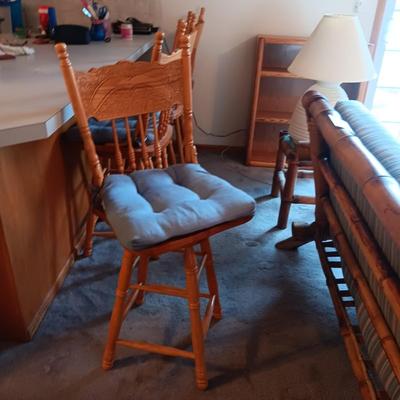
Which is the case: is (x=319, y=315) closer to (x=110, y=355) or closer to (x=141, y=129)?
(x=110, y=355)

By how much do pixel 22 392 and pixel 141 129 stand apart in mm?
952

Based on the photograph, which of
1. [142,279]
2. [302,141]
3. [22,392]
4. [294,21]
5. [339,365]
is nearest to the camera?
[22,392]

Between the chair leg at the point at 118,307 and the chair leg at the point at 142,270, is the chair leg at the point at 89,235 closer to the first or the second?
the chair leg at the point at 142,270

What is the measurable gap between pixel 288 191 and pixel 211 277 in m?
0.80

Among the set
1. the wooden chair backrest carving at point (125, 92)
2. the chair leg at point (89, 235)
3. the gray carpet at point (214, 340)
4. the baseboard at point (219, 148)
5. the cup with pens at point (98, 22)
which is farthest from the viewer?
the baseboard at point (219, 148)

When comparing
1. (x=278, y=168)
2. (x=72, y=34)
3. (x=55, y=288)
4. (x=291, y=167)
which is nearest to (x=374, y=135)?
(x=291, y=167)

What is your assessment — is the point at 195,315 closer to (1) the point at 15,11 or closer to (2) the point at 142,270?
(2) the point at 142,270

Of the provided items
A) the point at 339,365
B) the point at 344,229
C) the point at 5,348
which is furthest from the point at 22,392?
the point at 344,229

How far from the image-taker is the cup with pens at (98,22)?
262 cm

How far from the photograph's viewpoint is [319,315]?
1.65 meters

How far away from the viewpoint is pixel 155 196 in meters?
1.25

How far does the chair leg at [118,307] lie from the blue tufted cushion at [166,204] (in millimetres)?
127

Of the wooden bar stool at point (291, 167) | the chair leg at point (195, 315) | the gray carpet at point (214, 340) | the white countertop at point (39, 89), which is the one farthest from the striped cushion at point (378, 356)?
the white countertop at point (39, 89)

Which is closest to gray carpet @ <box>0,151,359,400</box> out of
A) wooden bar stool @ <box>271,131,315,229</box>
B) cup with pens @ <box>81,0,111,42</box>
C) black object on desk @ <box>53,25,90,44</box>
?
wooden bar stool @ <box>271,131,315,229</box>
